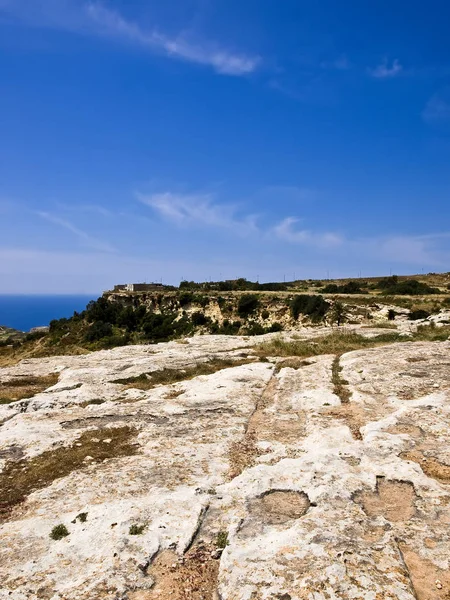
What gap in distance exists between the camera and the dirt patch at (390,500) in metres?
6.00

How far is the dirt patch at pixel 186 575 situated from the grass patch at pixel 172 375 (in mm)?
8912

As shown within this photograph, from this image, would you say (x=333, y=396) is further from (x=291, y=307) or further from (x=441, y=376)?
(x=291, y=307)

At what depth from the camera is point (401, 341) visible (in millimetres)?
21250

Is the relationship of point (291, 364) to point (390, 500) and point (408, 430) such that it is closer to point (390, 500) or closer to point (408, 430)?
point (408, 430)

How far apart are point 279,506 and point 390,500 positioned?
1.84 meters

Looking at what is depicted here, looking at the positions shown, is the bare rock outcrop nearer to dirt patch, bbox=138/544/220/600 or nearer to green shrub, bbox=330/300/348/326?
dirt patch, bbox=138/544/220/600

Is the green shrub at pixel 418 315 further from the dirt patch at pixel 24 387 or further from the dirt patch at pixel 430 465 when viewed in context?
the dirt patch at pixel 24 387

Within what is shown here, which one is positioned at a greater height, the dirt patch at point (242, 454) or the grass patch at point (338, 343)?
the grass patch at point (338, 343)

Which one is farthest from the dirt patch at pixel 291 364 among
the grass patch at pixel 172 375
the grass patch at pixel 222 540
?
the grass patch at pixel 222 540

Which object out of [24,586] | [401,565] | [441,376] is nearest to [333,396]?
[441,376]

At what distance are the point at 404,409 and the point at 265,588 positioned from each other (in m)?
7.41

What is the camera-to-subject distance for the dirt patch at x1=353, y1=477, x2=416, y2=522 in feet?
19.7

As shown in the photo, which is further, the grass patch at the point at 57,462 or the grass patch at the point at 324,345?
the grass patch at the point at 324,345

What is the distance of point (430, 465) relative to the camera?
744 cm
